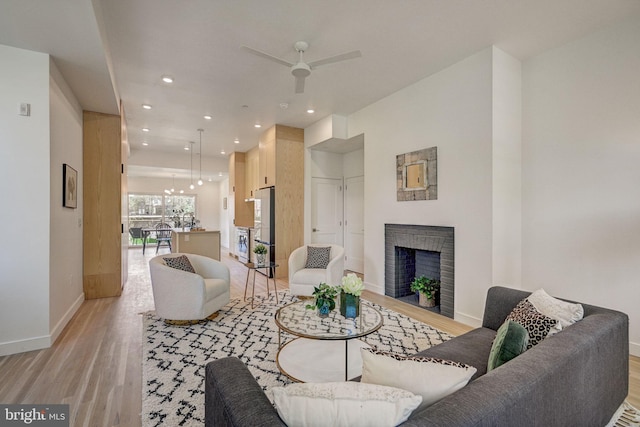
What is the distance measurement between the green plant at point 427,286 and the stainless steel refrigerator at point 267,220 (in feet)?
9.21

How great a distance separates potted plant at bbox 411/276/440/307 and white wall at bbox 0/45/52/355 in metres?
4.21

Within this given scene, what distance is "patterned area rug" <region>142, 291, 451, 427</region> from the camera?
1953 mm

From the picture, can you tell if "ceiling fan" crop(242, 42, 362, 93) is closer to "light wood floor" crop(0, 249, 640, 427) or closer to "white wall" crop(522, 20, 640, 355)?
"white wall" crop(522, 20, 640, 355)

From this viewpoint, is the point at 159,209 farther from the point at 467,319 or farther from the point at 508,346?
the point at 508,346

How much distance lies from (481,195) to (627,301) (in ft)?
5.12

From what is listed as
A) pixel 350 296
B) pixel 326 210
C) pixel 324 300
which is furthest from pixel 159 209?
pixel 350 296

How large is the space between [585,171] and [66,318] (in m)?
5.88

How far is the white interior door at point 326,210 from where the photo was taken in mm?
6289

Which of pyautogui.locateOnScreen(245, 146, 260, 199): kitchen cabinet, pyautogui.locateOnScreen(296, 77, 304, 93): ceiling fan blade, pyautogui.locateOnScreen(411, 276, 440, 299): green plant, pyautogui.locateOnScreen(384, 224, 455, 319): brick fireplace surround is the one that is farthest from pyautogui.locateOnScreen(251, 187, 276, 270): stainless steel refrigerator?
pyautogui.locateOnScreen(296, 77, 304, 93): ceiling fan blade

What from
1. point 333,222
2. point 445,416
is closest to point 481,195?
point 445,416

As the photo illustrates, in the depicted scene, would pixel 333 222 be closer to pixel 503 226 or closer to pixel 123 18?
pixel 503 226

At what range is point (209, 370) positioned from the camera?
1.20 meters

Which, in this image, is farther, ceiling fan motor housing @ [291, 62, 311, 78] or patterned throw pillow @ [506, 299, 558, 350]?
ceiling fan motor housing @ [291, 62, 311, 78]

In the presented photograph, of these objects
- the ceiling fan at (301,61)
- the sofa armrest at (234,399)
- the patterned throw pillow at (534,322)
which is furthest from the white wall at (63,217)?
the patterned throw pillow at (534,322)
